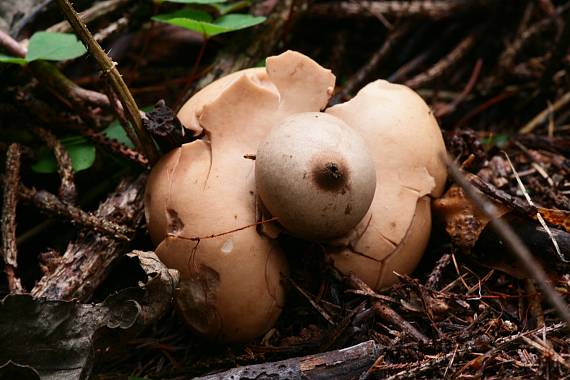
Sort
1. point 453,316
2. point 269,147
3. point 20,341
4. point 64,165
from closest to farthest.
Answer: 1. point 20,341
2. point 269,147
3. point 453,316
4. point 64,165

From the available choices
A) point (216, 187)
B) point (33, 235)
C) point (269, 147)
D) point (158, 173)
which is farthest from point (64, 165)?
point (269, 147)

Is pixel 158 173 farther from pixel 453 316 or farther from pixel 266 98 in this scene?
pixel 453 316

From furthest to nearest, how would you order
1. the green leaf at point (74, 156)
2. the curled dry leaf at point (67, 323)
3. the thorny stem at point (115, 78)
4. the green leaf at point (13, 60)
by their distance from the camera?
the green leaf at point (74, 156), the green leaf at point (13, 60), the thorny stem at point (115, 78), the curled dry leaf at point (67, 323)

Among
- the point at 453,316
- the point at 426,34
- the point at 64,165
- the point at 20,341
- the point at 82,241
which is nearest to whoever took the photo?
the point at 20,341

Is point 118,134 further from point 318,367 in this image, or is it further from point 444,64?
point 444,64

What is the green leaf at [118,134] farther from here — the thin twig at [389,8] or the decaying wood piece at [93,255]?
the thin twig at [389,8]

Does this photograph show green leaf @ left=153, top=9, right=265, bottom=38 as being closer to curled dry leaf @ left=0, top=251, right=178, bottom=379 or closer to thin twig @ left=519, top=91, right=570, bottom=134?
curled dry leaf @ left=0, top=251, right=178, bottom=379

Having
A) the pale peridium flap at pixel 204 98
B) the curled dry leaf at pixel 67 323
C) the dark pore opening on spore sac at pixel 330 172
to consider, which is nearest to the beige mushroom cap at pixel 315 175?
the dark pore opening on spore sac at pixel 330 172
